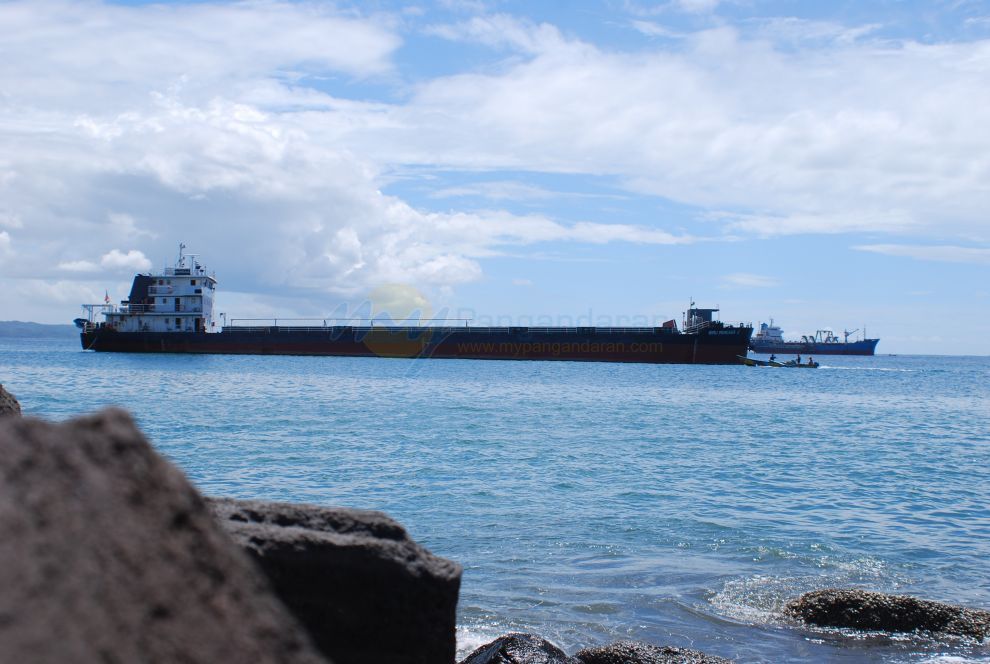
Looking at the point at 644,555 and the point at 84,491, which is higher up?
the point at 84,491

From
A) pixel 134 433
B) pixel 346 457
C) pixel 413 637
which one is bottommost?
pixel 346 457

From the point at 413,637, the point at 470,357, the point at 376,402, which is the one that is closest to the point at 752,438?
the point at 376,402

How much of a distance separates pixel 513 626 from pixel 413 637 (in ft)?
11.8

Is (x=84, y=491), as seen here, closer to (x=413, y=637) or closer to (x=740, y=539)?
Answer: (x=413, y=637)

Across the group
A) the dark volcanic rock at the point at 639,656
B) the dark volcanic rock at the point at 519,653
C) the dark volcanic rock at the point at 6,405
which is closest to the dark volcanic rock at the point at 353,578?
the dark volcanic rock at the point at 519,653

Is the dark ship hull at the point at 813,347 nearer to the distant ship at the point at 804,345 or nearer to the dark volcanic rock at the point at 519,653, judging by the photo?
the distant ship at the point at 804,345

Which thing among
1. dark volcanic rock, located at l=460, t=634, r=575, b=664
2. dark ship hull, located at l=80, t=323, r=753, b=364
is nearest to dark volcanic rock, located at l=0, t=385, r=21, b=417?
dark volcanic rock, located at l=460, t=634, r=575, b=664

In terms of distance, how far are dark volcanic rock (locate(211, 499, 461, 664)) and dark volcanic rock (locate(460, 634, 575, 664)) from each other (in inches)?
71.9

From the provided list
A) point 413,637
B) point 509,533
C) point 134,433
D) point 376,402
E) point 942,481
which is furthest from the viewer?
point 376,402

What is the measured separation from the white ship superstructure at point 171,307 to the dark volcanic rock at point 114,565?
5895cm

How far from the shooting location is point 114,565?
1175mm

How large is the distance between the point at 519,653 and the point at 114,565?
3.88 metres

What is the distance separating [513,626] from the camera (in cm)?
620

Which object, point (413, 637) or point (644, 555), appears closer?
point (413, 637)
